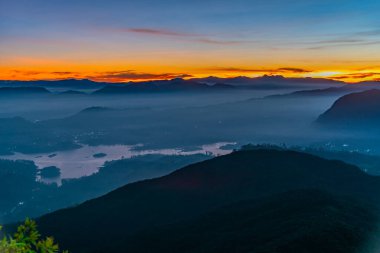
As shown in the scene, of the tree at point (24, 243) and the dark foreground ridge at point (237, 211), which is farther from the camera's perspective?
the dark foreground ridge at point (237, 211)

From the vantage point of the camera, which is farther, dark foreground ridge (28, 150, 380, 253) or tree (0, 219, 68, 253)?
dark foreground ridge (28, 150, 380, 253)

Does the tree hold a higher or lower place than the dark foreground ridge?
higher

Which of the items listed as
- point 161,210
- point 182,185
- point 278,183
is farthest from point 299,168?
point 161,210

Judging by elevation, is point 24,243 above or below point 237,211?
above

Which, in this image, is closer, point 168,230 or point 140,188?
point 168,230

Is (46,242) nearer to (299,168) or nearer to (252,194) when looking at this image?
(252,194)

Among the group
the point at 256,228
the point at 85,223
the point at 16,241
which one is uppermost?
the point at 16,241

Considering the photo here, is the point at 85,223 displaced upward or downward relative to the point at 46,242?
downward

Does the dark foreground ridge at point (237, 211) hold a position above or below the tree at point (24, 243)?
below
